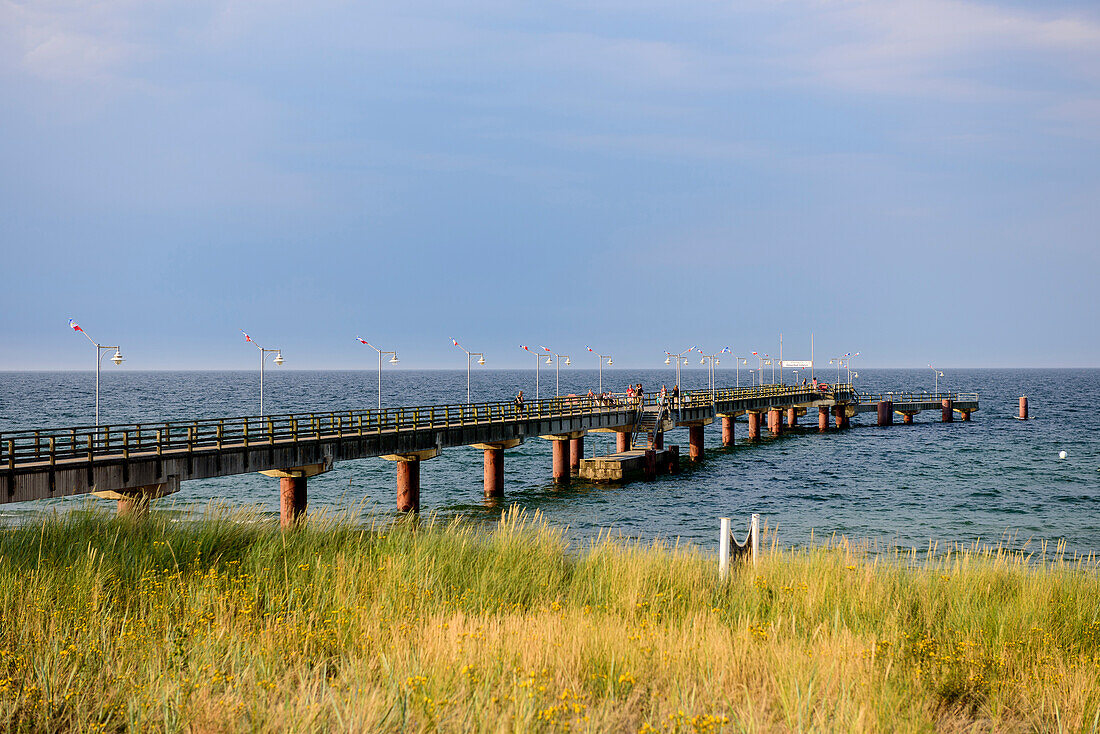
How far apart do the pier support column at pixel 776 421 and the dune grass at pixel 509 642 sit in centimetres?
7212

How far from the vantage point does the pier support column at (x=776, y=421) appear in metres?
84.6

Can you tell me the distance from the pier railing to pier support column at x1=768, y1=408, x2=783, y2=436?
54.2ft

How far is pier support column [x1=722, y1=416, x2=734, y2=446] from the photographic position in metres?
72.7

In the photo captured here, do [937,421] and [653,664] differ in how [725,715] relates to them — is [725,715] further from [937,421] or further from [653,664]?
[937,421]

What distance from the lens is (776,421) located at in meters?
85.1

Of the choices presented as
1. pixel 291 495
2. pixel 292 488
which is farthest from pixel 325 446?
pixel 291 495

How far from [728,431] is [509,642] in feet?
219

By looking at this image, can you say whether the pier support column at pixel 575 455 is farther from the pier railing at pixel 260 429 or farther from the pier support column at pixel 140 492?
the pier support column at pixel 140 492

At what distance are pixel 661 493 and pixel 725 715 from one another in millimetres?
38312

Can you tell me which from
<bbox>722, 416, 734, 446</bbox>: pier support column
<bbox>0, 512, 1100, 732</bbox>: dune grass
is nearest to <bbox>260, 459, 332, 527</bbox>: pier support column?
<bbox>0, 512, 1100, 732</bbox>: dune grass

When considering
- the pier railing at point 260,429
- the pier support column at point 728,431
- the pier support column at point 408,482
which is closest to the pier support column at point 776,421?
the pier support column at point 728,431

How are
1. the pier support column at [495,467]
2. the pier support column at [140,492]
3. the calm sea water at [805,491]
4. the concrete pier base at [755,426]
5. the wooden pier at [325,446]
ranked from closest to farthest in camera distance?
the wooden pier at [325,446] < the pier support column at [140,492] < the calm sea water at [805,491] < the pier support column at [495,467] < the concrete pier base at [755,426]

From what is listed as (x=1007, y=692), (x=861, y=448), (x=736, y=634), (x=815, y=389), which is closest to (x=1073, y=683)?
(x=1007, y=692)

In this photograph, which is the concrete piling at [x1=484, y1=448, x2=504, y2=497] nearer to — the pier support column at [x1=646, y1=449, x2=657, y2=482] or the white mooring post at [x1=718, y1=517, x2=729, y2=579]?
the pier support column at [x1=646, y1=449, x2=657, y2=482]
